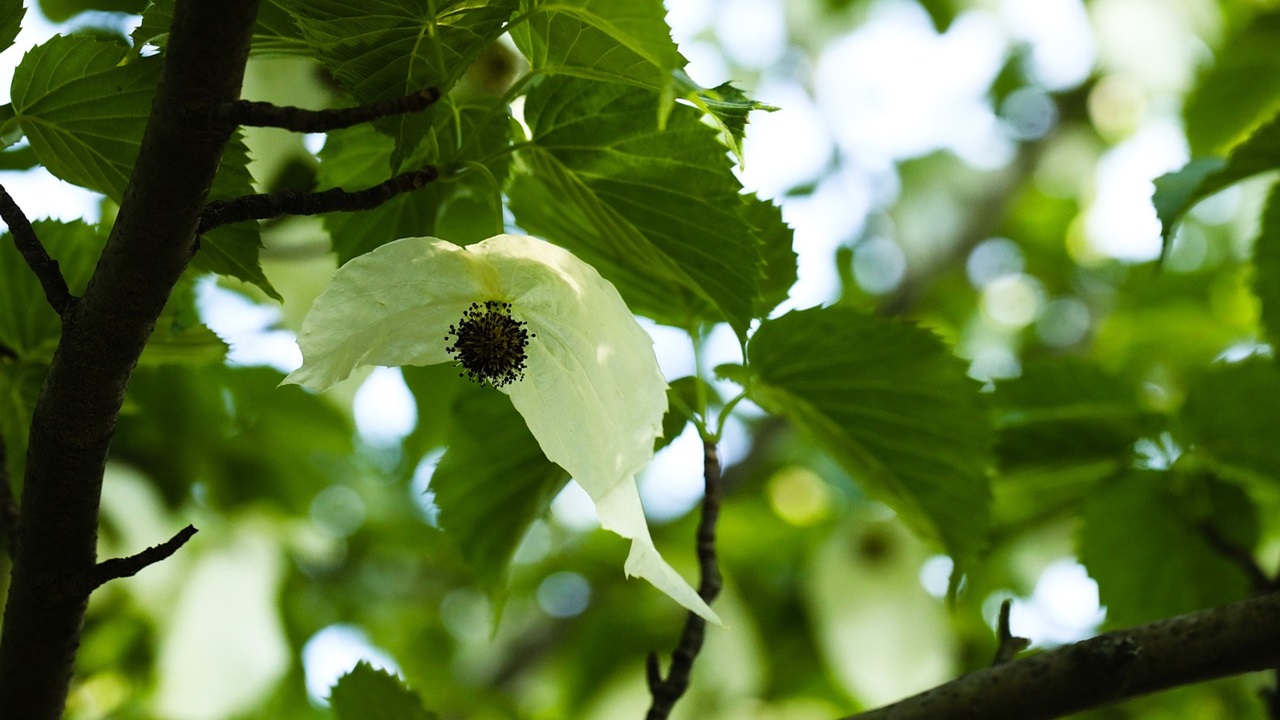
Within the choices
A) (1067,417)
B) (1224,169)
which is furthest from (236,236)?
(1067,417)

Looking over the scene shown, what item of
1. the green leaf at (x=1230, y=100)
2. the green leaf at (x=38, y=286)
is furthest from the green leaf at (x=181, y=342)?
the green leaf at (x=1230, y=100)

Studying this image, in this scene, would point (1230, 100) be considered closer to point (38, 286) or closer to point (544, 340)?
point (544, 340)

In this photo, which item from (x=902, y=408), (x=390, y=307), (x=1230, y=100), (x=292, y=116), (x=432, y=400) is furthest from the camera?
(x=1230, y=100)

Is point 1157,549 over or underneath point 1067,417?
underneath

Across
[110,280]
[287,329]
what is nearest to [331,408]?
[287,329]

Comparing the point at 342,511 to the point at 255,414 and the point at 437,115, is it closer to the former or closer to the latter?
the point at 255,414

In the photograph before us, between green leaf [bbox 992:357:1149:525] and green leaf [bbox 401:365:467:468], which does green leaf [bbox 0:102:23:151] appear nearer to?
green leaf [bbox 401:365:467:468]

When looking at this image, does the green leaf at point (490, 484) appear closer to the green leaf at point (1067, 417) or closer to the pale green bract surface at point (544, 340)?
the pale green bract surface at point (544, 340)

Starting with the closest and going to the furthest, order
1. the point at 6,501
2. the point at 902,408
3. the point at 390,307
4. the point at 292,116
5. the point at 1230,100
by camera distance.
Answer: the point at 292,116, the point at 390,307, the point at 6,501, the point at 902,408, the point at 1230,100

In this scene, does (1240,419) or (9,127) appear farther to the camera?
(1240,419)
